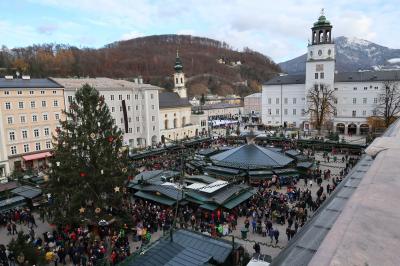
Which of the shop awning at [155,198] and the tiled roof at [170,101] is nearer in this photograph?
the shop awning at [155,198]

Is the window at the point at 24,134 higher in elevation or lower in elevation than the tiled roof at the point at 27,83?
lower

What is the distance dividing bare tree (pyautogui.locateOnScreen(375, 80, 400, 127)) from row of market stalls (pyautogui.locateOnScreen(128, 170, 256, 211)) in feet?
132

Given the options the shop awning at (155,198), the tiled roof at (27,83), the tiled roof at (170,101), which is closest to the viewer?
the shop awning at (155,198)

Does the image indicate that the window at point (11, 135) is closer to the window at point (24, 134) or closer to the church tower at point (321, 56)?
the window at point (24, 134)

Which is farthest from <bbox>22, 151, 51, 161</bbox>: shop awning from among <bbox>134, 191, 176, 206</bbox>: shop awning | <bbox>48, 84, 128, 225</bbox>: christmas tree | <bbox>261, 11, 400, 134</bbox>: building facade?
<bbox>261, 11, 400, 134</bbox>: building facade

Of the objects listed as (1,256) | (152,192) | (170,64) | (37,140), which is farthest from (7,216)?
(170,64)

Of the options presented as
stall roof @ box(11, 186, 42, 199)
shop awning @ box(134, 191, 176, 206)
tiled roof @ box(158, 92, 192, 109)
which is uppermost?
tiled roof @ box(158, 92, 192, 109)

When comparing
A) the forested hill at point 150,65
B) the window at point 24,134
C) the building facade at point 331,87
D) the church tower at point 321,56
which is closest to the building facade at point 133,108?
the window at point 24,134

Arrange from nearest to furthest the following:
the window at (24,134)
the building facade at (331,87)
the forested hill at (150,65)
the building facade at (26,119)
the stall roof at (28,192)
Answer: the stall roof at (28,192) < the building facade at (26,119) < the window at (24,134) < the building facade at (331,87) < the forested hill at (150,65)

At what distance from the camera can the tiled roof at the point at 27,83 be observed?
3773 cm

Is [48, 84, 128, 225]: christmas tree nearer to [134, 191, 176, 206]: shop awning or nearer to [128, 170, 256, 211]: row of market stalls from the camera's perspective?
[134, 191, 176, 206]: shop awning

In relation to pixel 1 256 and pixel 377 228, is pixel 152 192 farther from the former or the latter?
pixel 377 228

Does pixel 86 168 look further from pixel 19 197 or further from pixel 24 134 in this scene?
pixel 24 134

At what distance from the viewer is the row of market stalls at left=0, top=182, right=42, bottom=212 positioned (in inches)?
904
